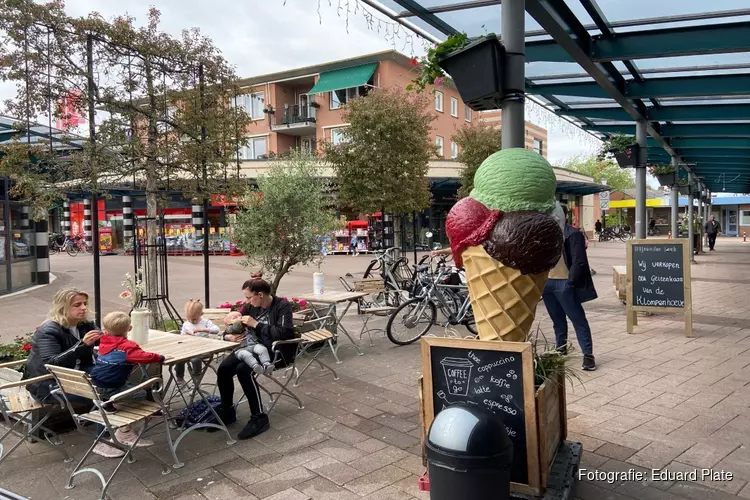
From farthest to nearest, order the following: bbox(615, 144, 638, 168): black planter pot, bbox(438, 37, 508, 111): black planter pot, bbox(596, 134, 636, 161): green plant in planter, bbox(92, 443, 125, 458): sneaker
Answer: bbox(596, 134, 636, 161): green plant in planter
bbox(615, 144, 638, 168): black planter pot
bbox(92, 443, 125, 458): sneaker
bbox(438, 37, 508, 111): black planter pot

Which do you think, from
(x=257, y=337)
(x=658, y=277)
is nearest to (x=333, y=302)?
(x=257, y=337)

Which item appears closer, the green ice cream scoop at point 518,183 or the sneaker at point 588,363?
the green ice cream scoop at point 518,183

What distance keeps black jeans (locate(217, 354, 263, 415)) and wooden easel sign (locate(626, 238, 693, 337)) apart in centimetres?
523

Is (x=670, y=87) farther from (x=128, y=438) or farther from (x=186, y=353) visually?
(x=128, y=438)

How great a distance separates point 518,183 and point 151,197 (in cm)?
587

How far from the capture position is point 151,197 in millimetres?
7078

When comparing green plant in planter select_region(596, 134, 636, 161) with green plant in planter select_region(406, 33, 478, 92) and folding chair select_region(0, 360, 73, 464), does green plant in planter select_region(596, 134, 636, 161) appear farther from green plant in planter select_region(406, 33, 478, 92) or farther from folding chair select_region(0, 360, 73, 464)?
folding chair select_region(0, 360, 73, 464)

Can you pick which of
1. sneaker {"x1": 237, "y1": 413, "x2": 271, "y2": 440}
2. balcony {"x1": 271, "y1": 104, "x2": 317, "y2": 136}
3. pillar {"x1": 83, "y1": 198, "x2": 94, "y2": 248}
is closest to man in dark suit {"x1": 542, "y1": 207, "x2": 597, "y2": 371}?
sneaker {"x1": 237, "y1": 413, "x2": 271, "y2": 440}

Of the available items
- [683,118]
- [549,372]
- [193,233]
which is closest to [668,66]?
[683,118]

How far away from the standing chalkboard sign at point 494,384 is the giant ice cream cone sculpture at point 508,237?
0.44 ft

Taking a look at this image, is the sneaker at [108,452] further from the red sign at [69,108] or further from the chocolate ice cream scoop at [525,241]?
the red sign at [69,108]

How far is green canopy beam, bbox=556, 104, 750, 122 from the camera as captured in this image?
355 inches

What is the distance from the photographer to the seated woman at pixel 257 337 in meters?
4.13

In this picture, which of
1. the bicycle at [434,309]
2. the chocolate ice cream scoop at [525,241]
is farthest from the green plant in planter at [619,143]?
the chocolate ice cream scoop at [525,241]
